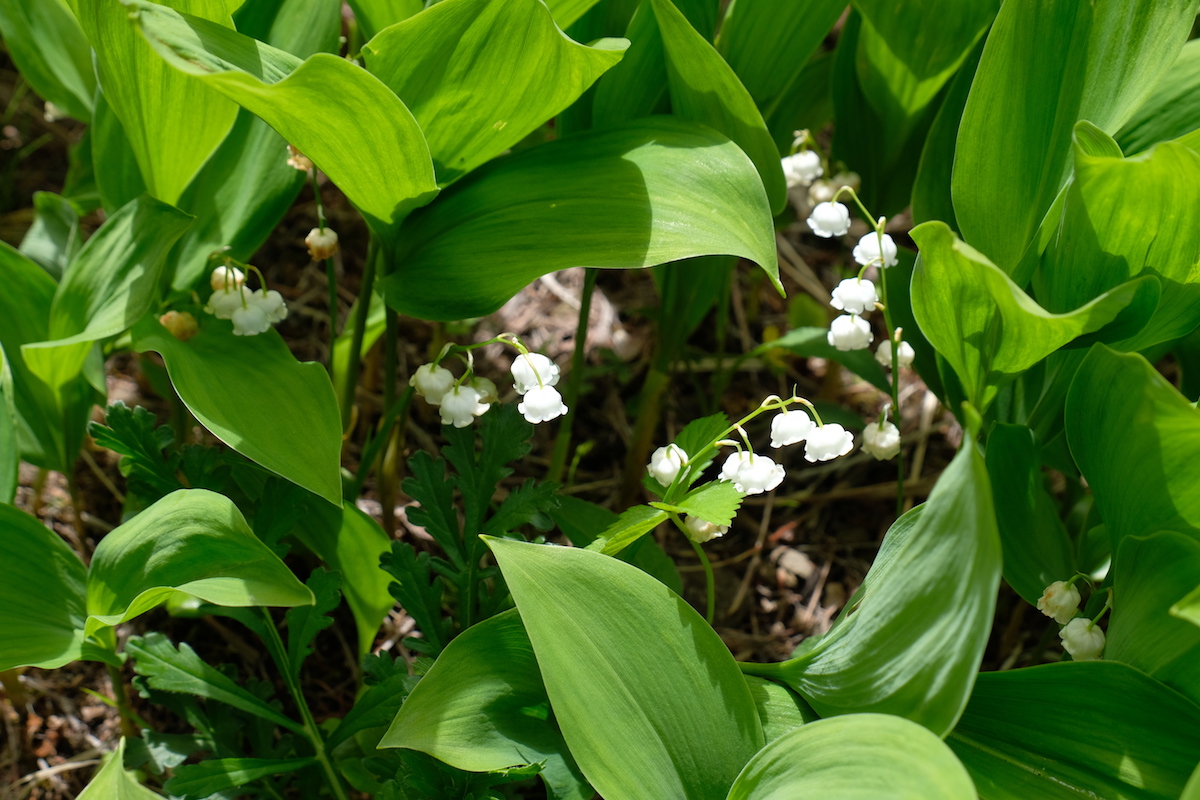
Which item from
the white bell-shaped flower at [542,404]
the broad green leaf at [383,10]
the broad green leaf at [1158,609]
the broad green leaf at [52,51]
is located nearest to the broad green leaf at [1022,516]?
the broad green leaf at [1158,609]

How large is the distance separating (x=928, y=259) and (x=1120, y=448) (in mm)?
267

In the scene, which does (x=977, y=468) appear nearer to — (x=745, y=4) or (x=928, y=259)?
(x=928, y=259)

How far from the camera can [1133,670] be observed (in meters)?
0.88

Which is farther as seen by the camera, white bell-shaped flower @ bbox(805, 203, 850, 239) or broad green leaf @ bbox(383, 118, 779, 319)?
white bell-shaped flower @ bbox(805, 203, 850, 239)

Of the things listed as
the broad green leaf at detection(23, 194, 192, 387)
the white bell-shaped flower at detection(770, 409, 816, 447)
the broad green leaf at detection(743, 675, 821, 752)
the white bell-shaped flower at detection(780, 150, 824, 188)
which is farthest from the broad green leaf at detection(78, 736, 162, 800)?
the white bell-shaped flower at detection(780, 150, 824, 188)

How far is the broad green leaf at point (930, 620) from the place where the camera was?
2.29ft

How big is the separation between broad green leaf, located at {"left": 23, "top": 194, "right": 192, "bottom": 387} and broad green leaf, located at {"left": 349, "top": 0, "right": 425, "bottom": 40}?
12.9 inches

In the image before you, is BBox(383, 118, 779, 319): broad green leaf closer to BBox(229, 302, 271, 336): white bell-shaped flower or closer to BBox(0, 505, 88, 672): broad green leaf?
BBox(229, 302, 271, 336): white bell-shaped flower

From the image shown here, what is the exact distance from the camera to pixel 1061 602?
102 centimetres

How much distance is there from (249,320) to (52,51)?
0.71 metres

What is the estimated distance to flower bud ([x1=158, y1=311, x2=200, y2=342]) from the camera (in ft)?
3.76

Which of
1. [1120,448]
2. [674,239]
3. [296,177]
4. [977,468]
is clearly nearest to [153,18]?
Answer: [296,177]

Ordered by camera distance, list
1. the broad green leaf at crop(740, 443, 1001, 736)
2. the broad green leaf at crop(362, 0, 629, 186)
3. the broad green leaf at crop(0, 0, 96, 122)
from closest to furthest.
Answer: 1. the broad green leaf at crop(740, 443, 1001, 736)
2. the broad green leaf at crop(362, 0, 629, 186)
3. the broad green leaf at crop(0, 0, 96, 122)

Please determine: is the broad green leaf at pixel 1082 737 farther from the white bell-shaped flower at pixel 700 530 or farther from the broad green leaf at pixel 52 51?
the broad green leaf at pixel 52 51
